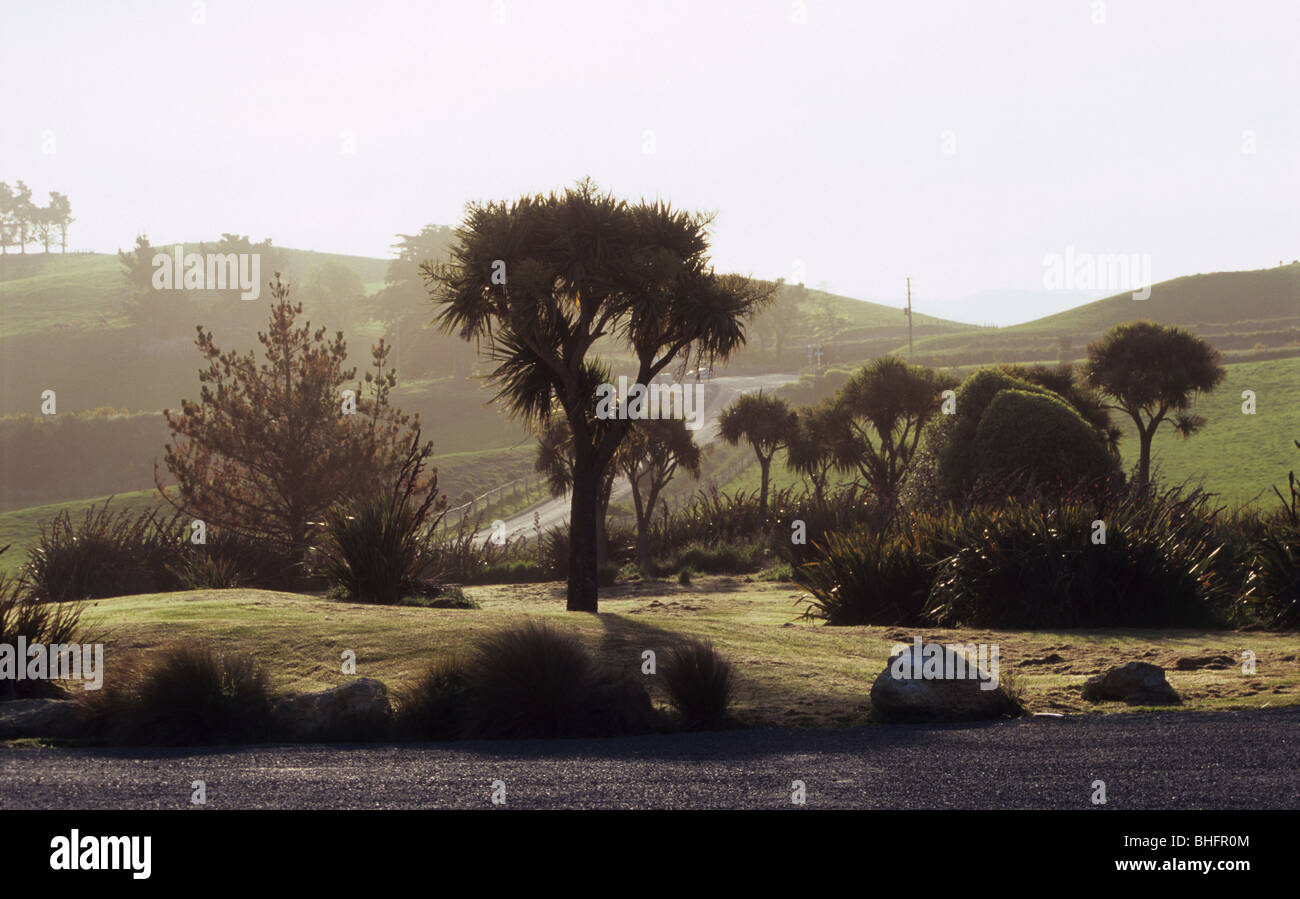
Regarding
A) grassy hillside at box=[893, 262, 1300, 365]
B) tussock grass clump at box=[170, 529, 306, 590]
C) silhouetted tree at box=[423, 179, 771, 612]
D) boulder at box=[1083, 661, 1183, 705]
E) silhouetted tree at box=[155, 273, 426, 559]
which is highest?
grassy hillside at box=[893, 262, 1300, 365]

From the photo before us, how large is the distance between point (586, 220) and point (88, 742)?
31.7ft

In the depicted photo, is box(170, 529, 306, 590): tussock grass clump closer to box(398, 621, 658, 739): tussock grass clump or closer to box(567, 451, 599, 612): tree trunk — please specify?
box(567, 451, 599, 612): tree trunk

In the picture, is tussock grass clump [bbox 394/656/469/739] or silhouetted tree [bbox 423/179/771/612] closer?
tussock grass clump [bbox 394/656/469/739]

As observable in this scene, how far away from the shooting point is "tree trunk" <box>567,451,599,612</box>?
15.9 metres

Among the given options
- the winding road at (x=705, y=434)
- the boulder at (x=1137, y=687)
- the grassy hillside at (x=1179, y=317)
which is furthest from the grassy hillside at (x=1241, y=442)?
the grassy hillside at (x=1179, y=317)

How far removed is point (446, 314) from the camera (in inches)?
642

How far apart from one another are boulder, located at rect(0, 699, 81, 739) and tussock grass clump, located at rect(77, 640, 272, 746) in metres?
0.11

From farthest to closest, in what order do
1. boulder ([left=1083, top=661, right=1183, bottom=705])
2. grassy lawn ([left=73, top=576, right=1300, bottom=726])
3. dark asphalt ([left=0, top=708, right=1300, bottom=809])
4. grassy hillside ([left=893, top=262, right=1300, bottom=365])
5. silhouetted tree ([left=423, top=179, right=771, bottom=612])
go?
grassy hillside ([left=893, top=262, right=1300, bottom=365]) → silhouetted tree ([left=423, top=179, right=771, bottom=612]) → grassy lawn ([left=73, top=576, right=1300, bottom=726]) → boulder ([left=1083, top=661, right=1183, bottom=705]) → dark asphalt ([left=0, top=708, right=1300, bottom=809])

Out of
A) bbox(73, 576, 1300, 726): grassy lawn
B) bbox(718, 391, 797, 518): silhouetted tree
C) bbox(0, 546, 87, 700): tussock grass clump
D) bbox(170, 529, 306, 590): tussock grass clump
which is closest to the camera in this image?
bbox(0, 546, 87, 700): tussock grass clump

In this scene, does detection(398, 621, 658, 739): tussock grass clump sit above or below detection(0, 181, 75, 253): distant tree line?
below

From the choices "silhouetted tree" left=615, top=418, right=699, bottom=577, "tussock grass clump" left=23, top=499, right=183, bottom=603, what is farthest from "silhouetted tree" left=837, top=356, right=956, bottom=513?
"tussock grass clump" left=23, top=499, right=183, bottom=603

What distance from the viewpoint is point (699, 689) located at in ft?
29.8
